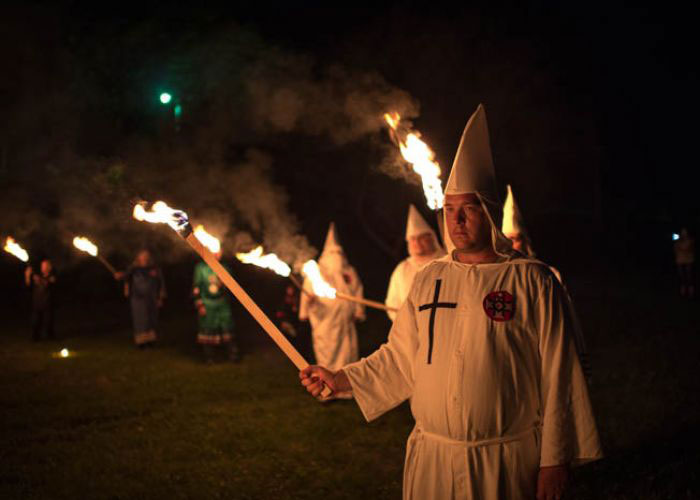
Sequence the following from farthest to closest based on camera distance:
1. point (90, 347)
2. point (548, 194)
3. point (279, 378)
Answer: point (548, 194) → point (90, 347) → point (279, 378)

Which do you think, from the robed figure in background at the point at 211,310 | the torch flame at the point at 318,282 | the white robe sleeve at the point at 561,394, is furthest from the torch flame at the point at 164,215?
the robed figure in background at the point at 211,310

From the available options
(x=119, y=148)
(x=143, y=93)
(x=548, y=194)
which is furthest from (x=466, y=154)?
(x=548, y=194)

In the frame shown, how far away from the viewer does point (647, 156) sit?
28.5m

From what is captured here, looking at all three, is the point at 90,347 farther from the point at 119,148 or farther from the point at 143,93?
the point at 143,93

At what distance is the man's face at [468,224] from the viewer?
3.02 meters

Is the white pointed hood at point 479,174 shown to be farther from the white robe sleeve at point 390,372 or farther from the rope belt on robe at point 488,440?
the rope belt on robe at point 488,440

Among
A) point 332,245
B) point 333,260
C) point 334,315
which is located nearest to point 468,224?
point 334,315

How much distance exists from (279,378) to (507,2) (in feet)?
43.0

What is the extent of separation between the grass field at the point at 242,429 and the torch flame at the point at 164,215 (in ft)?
11.0

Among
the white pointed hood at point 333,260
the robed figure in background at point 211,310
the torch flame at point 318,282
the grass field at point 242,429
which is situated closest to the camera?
the grass field at point 242,429

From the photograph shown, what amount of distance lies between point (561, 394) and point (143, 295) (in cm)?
1113

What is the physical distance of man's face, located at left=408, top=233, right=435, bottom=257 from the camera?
26.3 ft

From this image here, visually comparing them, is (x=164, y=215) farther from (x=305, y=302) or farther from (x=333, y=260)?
(x=305, y=302)

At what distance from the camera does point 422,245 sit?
8055 millimetres
